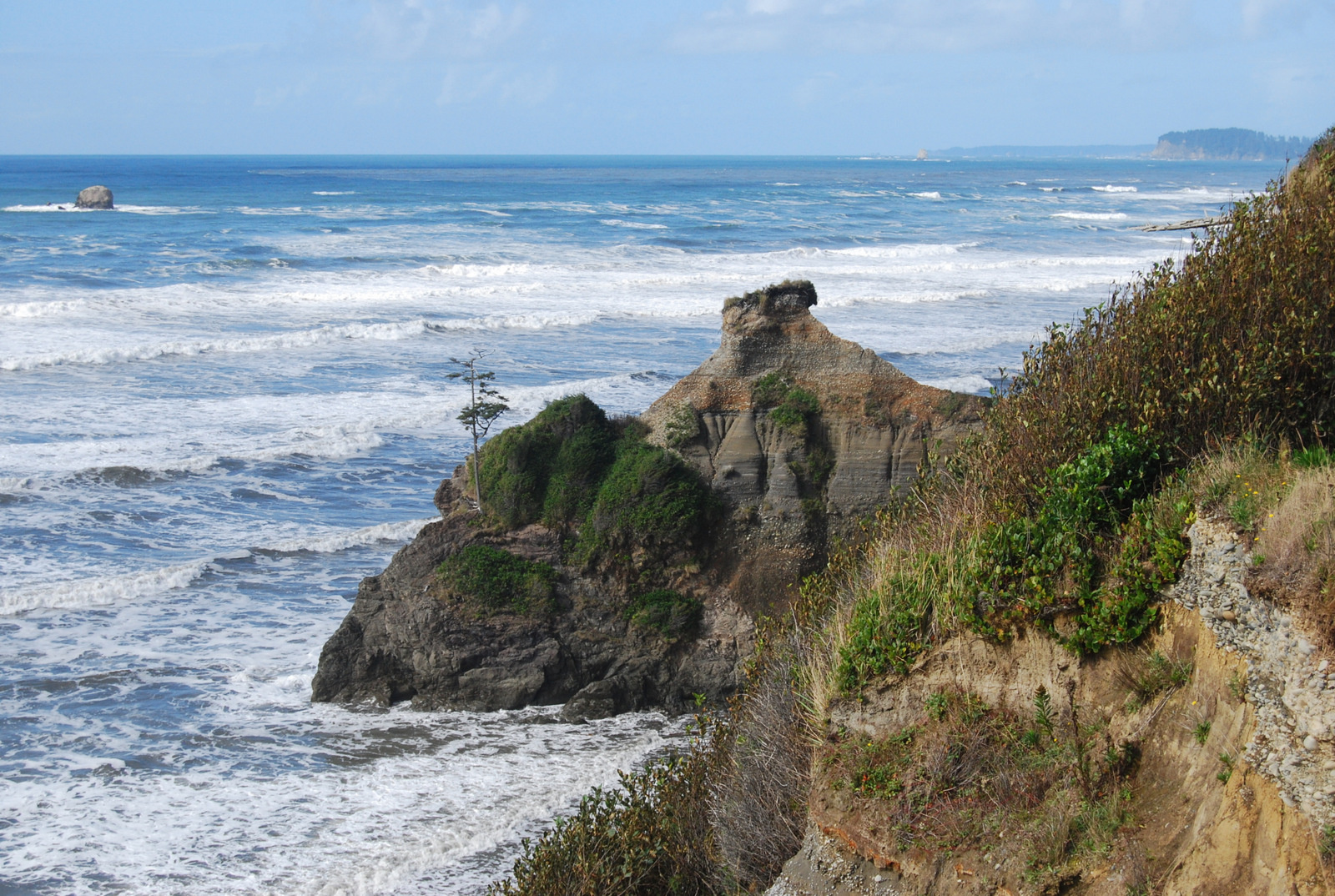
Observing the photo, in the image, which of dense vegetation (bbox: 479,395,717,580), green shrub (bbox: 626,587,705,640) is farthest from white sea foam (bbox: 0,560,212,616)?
green shrub (bbox: 626,587,705,640)

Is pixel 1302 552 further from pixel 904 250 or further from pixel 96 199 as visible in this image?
pixel 96 199

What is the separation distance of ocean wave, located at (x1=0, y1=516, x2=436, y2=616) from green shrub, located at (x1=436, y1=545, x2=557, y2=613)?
605 centimetres

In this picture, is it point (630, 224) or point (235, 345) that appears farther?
point (630, 224)

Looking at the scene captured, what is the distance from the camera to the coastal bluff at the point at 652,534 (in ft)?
52.4

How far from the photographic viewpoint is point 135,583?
19.4m

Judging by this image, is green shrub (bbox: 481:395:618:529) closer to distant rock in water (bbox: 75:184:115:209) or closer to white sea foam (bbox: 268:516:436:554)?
white sea foam (bbox: 268:516:436:554)

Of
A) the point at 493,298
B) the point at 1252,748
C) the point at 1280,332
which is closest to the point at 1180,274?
the point at 1280,332

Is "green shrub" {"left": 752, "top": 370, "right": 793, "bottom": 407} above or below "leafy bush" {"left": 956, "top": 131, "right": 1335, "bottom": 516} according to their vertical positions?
below

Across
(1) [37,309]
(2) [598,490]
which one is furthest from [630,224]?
(2) [598,490]

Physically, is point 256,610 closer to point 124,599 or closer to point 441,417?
point 124,599

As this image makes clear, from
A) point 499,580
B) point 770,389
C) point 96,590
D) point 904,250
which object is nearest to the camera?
point 499,580

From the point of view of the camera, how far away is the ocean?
1294cm

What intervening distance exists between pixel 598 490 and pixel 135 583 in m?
8.76

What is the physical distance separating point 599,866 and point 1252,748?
5.24 metres
